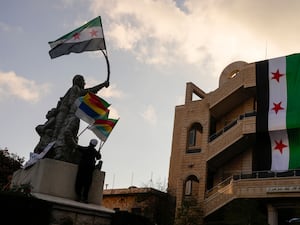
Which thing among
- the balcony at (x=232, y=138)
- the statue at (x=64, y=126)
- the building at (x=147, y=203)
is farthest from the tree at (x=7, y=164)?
the statue at (x=64, y=126)

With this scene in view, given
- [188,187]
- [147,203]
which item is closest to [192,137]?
[188,187]

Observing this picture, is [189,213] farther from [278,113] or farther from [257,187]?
[278,113]

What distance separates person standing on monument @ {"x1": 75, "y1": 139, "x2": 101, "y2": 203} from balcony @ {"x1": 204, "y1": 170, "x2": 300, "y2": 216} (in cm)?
1903

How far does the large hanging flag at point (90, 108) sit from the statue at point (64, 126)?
7.9 inches

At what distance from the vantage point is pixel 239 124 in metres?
30.9

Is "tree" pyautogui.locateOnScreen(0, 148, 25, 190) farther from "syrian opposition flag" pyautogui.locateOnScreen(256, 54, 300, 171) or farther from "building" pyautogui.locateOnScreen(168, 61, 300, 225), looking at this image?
"syrian opposition flag" pyautogui.locateOnScreen(256, 54, 300, 171)

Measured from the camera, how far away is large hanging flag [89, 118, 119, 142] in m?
12.3

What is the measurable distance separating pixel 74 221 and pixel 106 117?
3.50m

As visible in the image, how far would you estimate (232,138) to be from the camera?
31.1 meters

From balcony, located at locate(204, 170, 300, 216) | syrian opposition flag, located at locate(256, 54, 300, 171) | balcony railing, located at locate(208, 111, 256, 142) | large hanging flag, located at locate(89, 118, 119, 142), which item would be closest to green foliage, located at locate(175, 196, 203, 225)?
balcony, located at locate(204, 170, 300, 216)

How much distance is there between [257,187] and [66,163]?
779 inches

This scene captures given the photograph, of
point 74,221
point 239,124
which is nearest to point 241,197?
point 239,124

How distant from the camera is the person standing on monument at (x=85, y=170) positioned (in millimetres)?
10656

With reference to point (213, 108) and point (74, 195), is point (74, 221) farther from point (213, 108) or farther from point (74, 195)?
point (213, 108)
